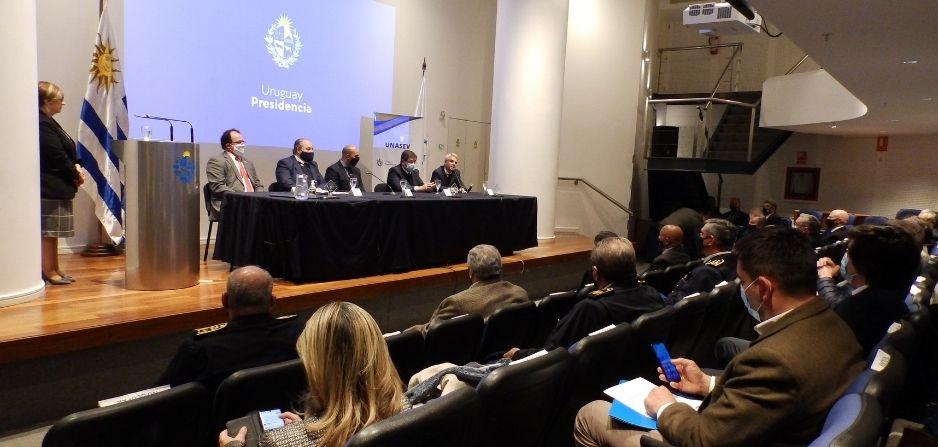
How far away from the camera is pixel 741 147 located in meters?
10.7

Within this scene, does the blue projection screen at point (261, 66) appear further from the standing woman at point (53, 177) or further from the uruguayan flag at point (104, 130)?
the standing woman at point (53, 177)

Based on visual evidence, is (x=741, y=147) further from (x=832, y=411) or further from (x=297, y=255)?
Answer: (x=832, y=411)

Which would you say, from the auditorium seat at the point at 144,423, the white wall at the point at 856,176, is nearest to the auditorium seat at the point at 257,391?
the auditorium seat at the point at 144,423

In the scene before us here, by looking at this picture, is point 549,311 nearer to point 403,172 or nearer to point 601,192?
point 403,172

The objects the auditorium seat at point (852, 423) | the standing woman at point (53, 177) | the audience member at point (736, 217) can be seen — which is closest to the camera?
the auditorium seat at point (852, 423)

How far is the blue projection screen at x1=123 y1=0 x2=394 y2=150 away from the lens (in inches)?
220

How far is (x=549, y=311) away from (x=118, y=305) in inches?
91.6

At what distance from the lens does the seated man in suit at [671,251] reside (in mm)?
4297

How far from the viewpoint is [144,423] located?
1.63m

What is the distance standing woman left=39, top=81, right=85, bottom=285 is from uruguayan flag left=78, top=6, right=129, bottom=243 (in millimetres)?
1252

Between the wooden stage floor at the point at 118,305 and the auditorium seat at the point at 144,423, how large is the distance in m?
1.44

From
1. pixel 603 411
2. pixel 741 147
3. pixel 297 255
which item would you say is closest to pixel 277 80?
pixel 297 255

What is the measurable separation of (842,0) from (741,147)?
7.72 meters

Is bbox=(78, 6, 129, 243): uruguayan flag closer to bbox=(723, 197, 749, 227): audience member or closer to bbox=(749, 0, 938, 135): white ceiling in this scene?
bbox=(749, 0, 938, 135): white ceiling
